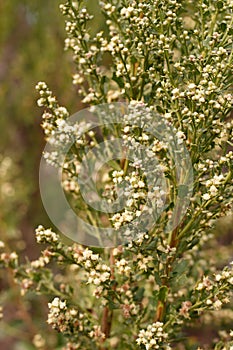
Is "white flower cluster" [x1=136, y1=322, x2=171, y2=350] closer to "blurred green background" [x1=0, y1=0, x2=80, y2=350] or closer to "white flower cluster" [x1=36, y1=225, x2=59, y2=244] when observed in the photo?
"white flower cluster" [x1=36, y1=225, x2=59, y2=244]

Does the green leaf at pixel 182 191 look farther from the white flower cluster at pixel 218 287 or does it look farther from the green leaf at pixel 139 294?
the green leaf at pixel 139 294

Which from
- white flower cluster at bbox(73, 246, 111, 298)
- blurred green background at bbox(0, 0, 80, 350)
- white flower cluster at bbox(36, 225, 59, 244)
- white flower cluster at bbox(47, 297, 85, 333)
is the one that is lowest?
white flower cluster at bbox(47, 297, 85, 333)

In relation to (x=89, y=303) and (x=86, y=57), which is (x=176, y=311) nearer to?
(x=89, y=303)

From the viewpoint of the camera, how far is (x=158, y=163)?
1.42 m

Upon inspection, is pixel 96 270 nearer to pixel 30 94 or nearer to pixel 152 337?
pixel 152 337

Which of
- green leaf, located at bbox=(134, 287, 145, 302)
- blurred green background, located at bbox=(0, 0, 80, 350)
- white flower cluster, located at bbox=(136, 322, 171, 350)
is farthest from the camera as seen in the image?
blurred green background, located at bbox=(0, 0, 80, 350)

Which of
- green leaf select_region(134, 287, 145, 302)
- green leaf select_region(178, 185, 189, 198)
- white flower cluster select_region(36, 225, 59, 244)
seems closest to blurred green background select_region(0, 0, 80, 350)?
green leaf select_region(134, 287, 145, 302)

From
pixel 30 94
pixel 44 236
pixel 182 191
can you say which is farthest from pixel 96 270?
pixel 30 94

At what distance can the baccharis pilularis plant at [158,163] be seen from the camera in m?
1.37

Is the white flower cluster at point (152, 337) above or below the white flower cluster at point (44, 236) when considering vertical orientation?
below

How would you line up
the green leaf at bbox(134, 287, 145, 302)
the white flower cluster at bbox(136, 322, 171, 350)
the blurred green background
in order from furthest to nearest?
the blurred green background
the green leaf at bbox(134, 287, 145, 302)
the white flower cluster at bbox(136, 322, 171, 350)

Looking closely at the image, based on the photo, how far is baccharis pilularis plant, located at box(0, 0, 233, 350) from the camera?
1.37 m

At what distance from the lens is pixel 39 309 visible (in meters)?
3.57

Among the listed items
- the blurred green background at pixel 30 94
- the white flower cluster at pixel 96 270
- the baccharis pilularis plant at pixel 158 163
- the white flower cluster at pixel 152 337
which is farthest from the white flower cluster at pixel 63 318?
the blurred green background at pixel 30 94
